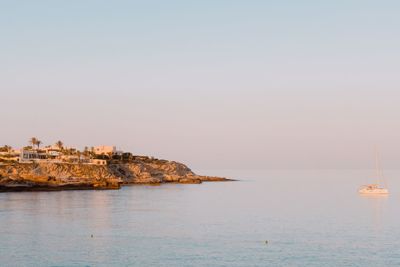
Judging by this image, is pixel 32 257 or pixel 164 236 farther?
pixel 164 236

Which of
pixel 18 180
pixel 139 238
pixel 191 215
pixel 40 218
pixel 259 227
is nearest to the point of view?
pixel 139 238

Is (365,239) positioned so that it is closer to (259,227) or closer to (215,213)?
(259,227)

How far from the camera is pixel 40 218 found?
295 feet

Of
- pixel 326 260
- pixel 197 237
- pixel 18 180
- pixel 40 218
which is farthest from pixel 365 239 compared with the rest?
pixel 18 180

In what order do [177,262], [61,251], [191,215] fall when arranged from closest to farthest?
1. [177,262]
2. [61,251]
3. [191,215]

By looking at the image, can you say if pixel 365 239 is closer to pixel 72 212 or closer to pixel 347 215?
pixel 347 215

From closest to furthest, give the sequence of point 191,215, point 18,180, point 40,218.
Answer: point 40,218
point 191,215
point 18,180

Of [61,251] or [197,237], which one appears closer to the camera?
[61,251]

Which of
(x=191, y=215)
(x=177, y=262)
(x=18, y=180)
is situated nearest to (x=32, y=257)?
(x=177, y=262)

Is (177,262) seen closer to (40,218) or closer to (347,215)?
(40,218)

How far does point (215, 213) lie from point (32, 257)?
5259cm

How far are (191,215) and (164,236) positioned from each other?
28945 mm

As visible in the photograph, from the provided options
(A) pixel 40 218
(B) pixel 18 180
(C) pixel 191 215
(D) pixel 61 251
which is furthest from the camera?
(B) pixel 18 180

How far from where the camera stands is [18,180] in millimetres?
189625
